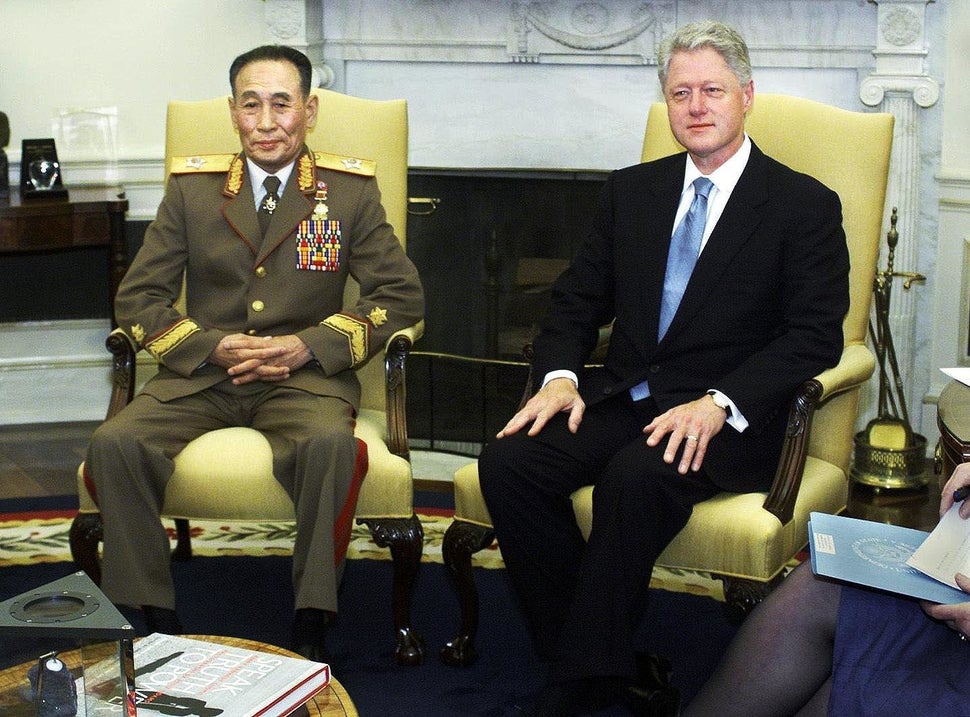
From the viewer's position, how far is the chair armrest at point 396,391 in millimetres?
2750

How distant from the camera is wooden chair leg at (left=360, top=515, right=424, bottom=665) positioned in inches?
103

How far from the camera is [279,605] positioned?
3012 millimetres

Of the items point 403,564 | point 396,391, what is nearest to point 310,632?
point 403,564

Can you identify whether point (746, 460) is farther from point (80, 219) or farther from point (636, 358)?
point (80, 219)

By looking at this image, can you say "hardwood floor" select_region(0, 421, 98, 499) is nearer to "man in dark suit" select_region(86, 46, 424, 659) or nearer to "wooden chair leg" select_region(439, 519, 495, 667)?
"man in dark suit" select_region(86, 46, 424, 659)

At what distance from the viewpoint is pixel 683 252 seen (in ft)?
8.59

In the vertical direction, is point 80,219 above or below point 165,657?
→ above

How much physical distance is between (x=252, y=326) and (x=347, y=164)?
17.8 inches

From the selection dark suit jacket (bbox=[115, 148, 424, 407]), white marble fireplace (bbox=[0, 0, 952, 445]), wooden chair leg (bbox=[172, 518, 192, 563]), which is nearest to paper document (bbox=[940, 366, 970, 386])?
dark suit jacket (bbox=[115, 148, 424, 407])

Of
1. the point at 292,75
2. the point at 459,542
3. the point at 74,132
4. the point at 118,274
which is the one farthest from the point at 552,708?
the point at 74,132

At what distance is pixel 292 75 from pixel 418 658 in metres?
1.30

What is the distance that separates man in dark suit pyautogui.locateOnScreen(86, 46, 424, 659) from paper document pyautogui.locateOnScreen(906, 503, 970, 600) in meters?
1.16

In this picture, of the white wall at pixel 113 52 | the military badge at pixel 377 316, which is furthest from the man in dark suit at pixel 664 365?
the white wall at pixel 113 52

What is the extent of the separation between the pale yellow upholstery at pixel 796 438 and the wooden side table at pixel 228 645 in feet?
2.71
